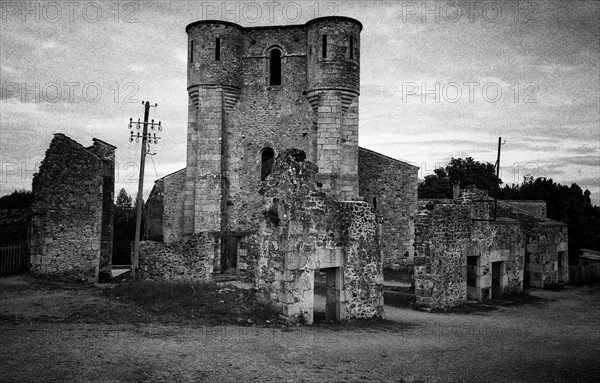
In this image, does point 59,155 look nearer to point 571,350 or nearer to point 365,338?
point 365,338

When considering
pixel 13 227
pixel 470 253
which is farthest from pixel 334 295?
pixel 13 227

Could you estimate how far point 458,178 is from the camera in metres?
49.8

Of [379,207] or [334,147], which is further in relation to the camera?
[379,207]

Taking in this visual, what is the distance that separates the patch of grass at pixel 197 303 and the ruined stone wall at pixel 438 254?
592 cm

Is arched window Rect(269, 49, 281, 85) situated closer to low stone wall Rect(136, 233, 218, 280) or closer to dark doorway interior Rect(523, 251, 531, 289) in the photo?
low stone wall Rect(136, 233, 218, 280)

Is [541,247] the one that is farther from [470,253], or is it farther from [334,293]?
[334,293]

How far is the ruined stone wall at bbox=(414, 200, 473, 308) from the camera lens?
48.9 feet

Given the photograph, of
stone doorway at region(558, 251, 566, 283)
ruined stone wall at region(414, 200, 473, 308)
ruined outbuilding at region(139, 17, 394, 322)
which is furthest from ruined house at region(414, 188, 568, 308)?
ruined outbuilding at region(139, 17, 394, 322)

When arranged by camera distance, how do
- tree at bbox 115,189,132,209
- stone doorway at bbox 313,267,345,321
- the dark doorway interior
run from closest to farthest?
stone doorway at bbox 313,267,345,321, the dark doorway interior, tree at bbox 115,189,132,209

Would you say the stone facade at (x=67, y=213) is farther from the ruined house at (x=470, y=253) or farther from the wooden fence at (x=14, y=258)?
the ruined house at (x=470, y=253)

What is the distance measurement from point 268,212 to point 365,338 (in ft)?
12.3

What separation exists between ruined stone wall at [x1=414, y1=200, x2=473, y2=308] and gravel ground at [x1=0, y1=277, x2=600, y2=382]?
2035mm

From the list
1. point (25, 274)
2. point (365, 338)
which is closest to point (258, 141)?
point (25, 274)

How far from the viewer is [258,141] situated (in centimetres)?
2584
